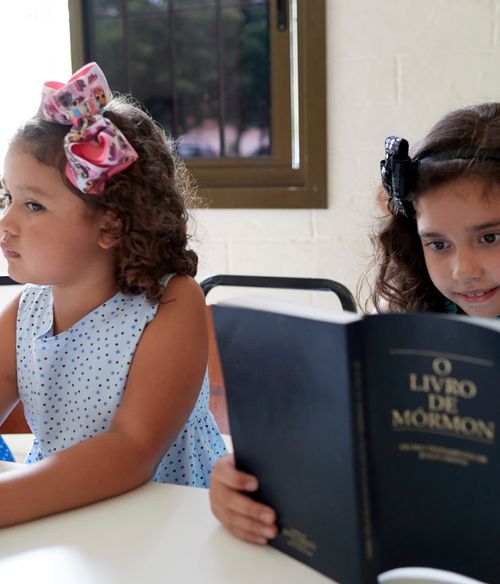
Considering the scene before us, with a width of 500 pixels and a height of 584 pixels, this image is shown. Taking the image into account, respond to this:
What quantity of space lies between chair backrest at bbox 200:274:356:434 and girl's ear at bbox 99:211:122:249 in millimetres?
290

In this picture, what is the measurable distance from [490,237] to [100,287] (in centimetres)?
56

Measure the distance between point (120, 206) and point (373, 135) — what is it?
3.65 feet

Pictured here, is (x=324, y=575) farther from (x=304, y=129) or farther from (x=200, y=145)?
(x=200, y=145)

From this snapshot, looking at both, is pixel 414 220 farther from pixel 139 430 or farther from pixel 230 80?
pixel 230 80

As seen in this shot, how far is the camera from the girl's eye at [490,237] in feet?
3.42

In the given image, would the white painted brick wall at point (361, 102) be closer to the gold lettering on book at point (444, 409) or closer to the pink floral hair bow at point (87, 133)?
the pink floral hair bow at point (87, 133)

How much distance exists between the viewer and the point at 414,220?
4.09 ft

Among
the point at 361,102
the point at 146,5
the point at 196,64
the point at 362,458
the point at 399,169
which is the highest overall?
the point at 146,5

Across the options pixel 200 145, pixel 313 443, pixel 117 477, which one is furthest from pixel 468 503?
pixel 200 145

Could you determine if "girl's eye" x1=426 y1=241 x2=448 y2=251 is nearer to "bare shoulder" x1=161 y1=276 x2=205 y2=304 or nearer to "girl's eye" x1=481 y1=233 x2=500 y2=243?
"girl's eye" x1=481 y1=233 x2=500 y2=243

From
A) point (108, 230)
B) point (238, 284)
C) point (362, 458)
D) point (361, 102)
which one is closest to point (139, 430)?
point (108, 230)

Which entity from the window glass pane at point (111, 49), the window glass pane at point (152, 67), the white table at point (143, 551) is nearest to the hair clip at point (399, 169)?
the white table at point (143, 551)

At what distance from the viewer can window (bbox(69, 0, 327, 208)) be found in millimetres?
2143

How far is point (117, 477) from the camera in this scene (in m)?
→ 0.86
